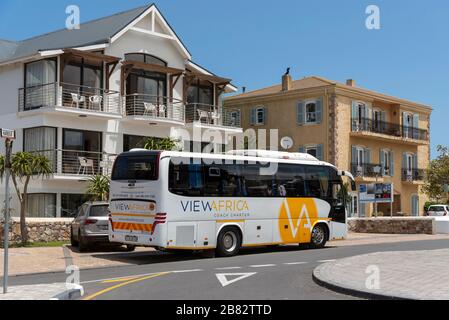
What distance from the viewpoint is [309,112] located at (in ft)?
158

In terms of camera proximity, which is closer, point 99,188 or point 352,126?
point 99,188

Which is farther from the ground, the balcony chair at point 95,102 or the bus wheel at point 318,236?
the balcony chair at point 95,102

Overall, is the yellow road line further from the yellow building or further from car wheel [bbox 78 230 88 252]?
the yellow building

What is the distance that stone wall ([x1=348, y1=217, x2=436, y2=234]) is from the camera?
3703 cm

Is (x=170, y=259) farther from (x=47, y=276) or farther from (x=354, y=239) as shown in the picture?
(x=354, y=239)

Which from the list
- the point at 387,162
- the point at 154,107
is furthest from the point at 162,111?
the point at 387,162

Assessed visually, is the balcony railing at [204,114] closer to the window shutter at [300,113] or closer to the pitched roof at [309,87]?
the window shutter at [300,113]

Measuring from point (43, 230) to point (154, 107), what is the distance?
461 inches

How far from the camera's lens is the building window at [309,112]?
4744cm

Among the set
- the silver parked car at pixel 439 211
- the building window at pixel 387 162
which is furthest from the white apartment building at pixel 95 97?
the silver parked car at pixel 439 211

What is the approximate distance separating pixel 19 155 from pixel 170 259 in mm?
7990

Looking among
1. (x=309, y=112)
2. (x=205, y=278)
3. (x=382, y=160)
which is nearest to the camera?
(x=205, y=278)

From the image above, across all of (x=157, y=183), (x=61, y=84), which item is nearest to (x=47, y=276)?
(x=157, y=183)

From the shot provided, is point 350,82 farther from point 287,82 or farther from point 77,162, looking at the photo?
point 77,162
